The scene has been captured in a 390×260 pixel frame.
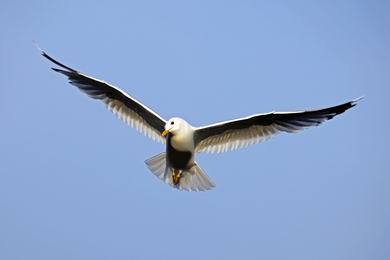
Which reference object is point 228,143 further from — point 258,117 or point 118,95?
point 118,95

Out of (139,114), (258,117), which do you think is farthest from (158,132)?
(258,117)

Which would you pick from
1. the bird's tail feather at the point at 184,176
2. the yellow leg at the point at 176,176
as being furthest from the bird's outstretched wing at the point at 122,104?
the yellow leg at the point at 176,176

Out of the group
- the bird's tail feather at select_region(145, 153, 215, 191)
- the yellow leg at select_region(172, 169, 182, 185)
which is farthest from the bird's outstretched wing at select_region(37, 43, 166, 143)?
the yellow leg at select_region(172, 169, 182, 185)

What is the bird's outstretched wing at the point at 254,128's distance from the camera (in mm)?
9875

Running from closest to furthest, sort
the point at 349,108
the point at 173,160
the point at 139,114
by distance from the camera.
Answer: the point at 349,108 < the point at 173,160 < the point at 139,114

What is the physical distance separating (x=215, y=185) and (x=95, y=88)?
2.77m

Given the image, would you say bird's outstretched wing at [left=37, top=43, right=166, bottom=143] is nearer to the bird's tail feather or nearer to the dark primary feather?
the dark primary feather

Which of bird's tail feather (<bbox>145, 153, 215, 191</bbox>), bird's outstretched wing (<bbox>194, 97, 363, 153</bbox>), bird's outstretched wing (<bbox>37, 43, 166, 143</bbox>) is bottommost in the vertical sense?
bird's tail feather (<bbox>145, 153, 215, 191</bbox>)

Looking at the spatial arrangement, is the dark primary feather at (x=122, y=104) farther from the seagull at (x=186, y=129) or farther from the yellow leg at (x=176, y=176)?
the yellow leg at (x=176, y=176)

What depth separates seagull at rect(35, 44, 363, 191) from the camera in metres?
9.94

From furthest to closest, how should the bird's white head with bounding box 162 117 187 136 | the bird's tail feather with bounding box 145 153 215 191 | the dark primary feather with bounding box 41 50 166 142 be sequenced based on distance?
the dark primary feather with bounding box 41 50 166 142, the bird's tail feather with bounding box 145 153 215 191, the bird's white head with bounding box 162 117 187 136

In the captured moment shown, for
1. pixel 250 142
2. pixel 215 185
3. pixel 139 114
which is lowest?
pixel 215 185

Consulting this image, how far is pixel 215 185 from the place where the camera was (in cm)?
1043

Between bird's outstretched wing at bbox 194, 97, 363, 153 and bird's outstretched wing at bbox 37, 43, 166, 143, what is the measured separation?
85cm
